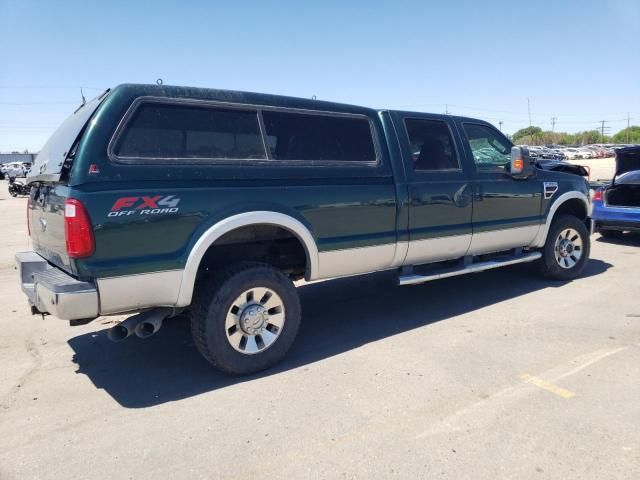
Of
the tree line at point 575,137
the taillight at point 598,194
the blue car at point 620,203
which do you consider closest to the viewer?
the blue car at point 620,203

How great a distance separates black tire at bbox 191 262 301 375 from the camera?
3.45 m

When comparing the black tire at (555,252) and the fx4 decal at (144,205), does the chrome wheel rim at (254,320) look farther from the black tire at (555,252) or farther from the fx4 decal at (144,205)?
the black tire at (555,252)

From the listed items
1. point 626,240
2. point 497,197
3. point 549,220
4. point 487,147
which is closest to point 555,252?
point 549,220

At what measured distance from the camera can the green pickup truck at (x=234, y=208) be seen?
3.08 meters

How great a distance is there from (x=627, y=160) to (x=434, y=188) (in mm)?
6491

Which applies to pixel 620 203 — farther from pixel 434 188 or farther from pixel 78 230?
pixel 78 230

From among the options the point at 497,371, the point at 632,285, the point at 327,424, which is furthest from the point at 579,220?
the point at 327,424

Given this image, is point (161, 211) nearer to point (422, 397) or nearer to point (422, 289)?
point (422, 397)

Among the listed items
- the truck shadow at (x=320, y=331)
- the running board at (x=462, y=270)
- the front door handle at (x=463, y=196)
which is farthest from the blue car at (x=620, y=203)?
the front door handle at (x=463, y=196)

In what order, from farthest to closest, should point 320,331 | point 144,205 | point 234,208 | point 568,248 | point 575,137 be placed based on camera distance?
point 575,137
point 568,248
point 320,331
point 234,208
point 144,205

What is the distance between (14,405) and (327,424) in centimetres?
217

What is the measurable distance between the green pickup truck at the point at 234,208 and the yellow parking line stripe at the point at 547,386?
1.44m

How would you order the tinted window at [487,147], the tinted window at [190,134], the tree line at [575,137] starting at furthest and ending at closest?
the tree line at [575,137] → the tinted window at [487,147] → the tinted window at [190,134]

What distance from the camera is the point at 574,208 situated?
6406 mm
